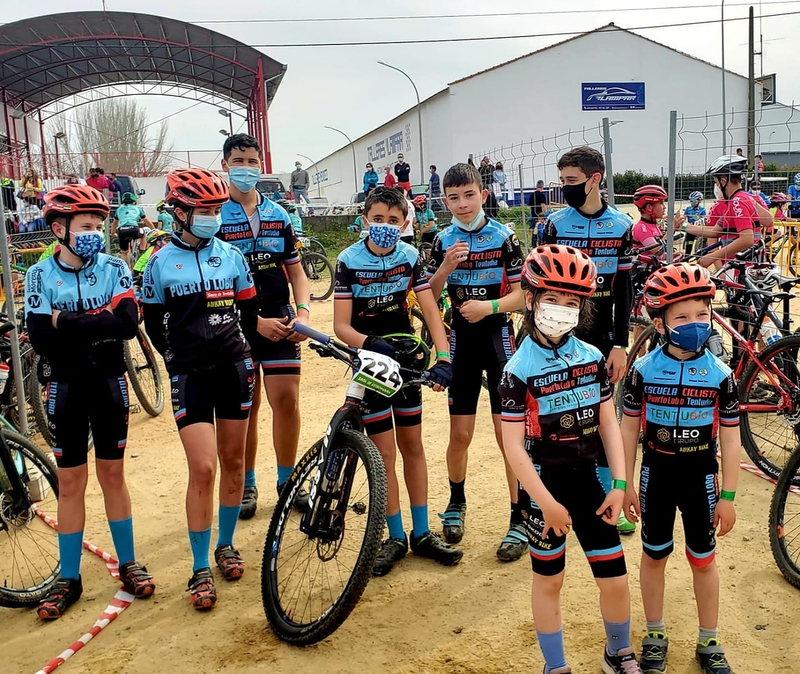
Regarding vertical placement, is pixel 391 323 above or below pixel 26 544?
above

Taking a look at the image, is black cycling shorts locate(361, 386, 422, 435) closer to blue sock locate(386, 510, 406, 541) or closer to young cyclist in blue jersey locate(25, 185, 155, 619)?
blue sock locate(386, 510, 406, 541)

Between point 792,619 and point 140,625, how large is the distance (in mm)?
3283

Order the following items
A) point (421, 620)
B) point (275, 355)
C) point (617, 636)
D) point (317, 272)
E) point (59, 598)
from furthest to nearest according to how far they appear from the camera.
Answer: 1. point (317, 272)
2. point (275, 355)
3. point (59, 598)
4. point (421, 620)
5. point (617, 636)

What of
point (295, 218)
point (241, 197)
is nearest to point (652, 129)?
point (295, 218)

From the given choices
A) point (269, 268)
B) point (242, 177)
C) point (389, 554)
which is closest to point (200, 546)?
point (389, 554)

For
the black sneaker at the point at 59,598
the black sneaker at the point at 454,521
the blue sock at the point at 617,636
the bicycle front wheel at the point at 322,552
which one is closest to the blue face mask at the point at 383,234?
the bicycle front wheel at the point at 322,552

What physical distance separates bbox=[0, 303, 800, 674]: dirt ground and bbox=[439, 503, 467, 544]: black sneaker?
0.37 ft

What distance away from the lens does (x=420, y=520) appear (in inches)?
169

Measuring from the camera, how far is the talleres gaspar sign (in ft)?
133

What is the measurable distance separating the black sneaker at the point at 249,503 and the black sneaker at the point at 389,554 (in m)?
1.19

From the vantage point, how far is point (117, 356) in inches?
155

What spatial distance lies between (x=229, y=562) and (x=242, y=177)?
2.40 metres

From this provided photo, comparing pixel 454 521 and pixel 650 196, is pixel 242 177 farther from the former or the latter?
pixel 650 196

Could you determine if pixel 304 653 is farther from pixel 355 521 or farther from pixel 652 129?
pixel 652 129
